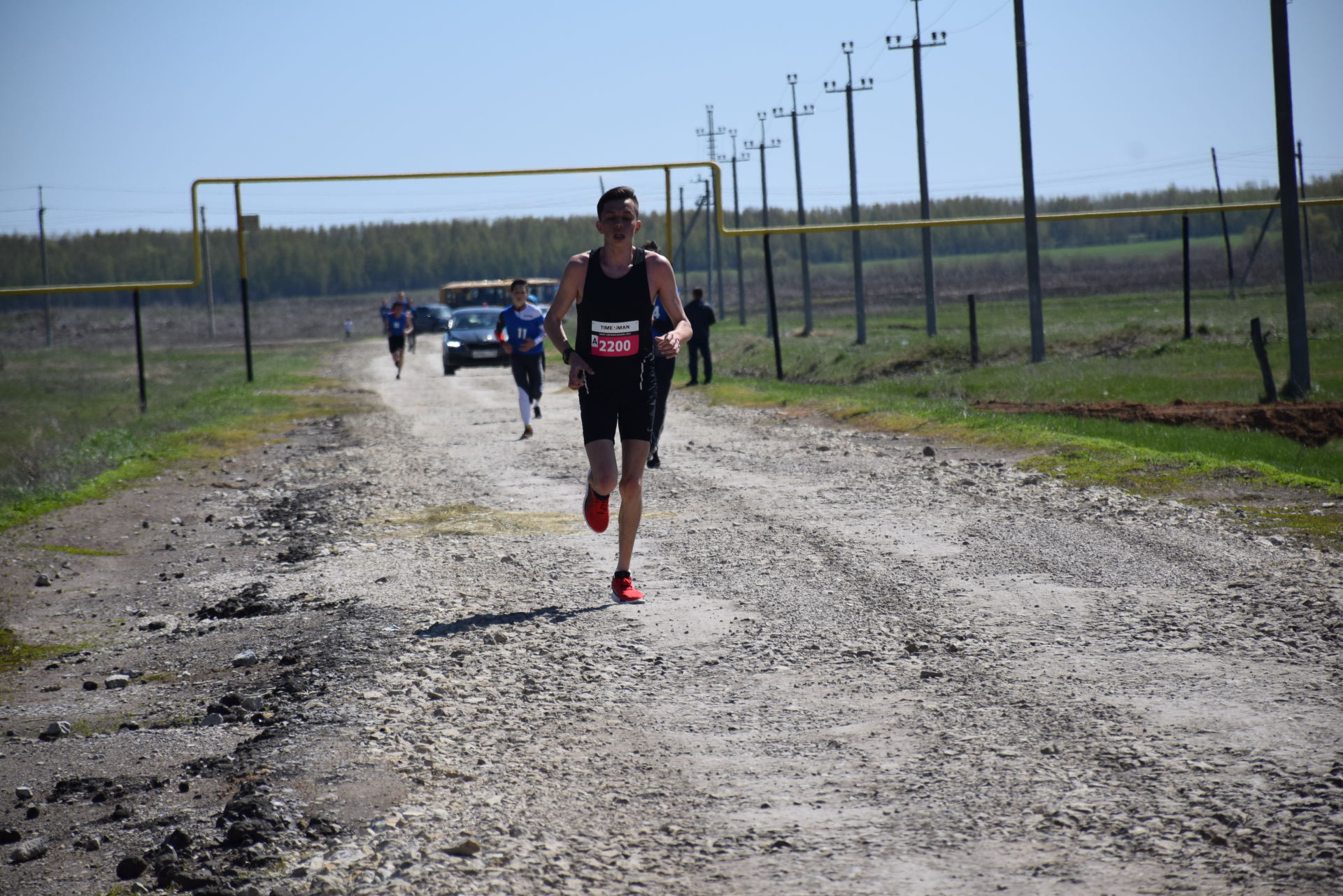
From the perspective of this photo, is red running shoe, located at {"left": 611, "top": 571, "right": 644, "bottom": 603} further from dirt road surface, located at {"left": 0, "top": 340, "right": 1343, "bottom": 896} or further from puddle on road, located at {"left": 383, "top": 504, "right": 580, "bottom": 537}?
puddle on road, located at {"left": 383, "top": 504, "right": 580, "bottom": 537}

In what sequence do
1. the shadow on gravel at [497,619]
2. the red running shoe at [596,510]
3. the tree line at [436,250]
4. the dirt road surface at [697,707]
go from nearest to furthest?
the dirt road surface at [697,707]
the shadow on gravel at [497,619]
the red running shoe at [596,510]
the tree line at [436,250]

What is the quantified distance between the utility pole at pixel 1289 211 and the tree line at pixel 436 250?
13075 cm

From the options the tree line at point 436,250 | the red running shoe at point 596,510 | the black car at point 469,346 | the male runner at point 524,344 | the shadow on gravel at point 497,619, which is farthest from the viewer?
the tree line at point 436,250

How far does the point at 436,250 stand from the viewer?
192m

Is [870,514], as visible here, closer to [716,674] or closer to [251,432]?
[716,674]

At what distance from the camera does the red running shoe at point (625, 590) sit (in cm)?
611

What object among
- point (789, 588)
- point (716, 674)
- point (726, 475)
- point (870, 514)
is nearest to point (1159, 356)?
point (726, 475)

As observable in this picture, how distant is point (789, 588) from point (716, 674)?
59.9 inches

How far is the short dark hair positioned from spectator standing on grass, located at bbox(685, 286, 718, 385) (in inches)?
590

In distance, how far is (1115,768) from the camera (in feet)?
12.2

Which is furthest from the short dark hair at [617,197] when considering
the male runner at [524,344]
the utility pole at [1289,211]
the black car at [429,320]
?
the black car at [429,320]

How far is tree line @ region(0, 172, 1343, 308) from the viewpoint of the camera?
534 feet

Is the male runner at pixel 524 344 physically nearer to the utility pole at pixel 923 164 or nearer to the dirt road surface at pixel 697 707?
the dirt road surface at pixel 697 707

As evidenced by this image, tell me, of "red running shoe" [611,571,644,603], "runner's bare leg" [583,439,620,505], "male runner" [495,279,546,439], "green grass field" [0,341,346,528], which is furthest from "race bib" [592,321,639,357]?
"male runner" [495,279,546,439]
